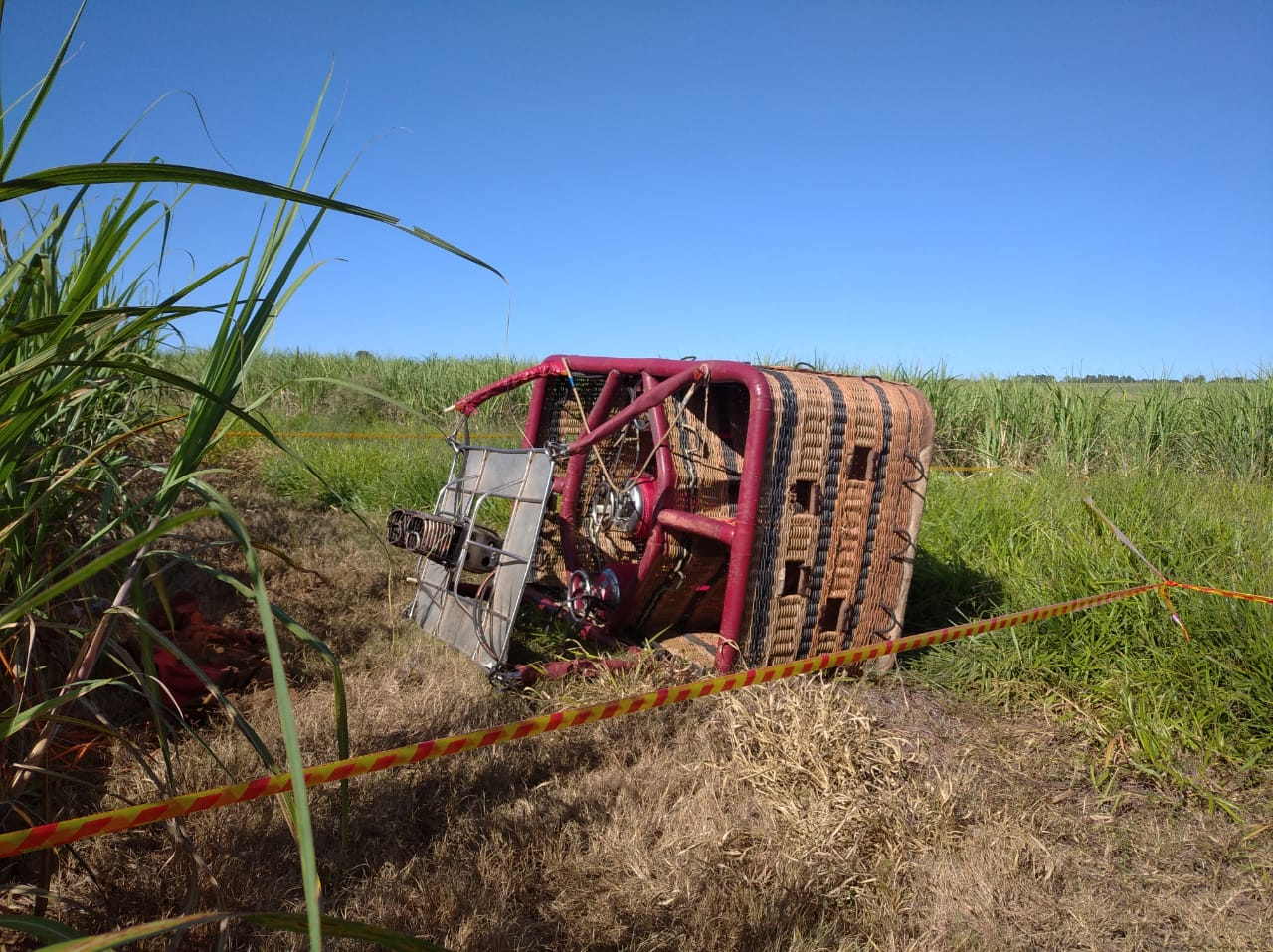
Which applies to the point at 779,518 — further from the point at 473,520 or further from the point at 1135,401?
the point at 1135,401

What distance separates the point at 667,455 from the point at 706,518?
0.41 meters

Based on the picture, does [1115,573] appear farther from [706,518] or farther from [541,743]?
[541,743]

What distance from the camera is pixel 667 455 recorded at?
3945mm

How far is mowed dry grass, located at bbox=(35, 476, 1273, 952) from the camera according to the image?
7.40 feet

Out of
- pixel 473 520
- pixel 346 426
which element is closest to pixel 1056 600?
pixel 473 520

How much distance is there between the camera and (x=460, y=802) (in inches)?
110

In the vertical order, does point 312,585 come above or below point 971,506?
below

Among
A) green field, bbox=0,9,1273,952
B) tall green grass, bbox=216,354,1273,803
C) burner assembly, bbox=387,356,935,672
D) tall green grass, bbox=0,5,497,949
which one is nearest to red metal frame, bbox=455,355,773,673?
burner assembly, bbox=387,356,935,672

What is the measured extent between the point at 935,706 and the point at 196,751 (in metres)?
2.95

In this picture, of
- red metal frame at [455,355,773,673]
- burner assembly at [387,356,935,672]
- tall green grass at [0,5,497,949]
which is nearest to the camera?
tall green grass at [0,5,497,949]

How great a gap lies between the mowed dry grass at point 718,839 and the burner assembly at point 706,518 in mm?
352

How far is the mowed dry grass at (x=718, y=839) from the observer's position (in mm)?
2256

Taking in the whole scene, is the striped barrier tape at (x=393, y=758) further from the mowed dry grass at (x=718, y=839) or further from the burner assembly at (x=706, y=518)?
the burner assembly at (x=706, y=518)

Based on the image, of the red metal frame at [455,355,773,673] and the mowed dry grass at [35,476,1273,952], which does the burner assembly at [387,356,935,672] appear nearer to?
the red metal frame at [455,355,773,673]
